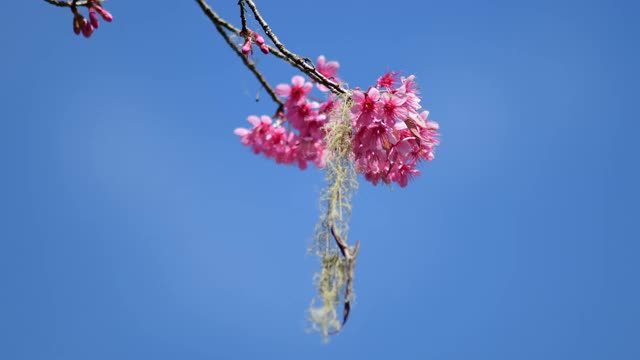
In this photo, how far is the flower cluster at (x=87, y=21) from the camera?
2766mm

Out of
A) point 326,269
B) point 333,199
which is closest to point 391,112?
point 333,199

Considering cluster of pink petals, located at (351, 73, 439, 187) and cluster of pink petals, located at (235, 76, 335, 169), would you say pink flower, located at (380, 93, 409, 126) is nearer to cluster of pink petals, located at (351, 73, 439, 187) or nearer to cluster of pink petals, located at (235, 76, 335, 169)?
cluster of pink petals, located at (351, 73, 439, 187)

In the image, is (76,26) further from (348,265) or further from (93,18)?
(348,265)

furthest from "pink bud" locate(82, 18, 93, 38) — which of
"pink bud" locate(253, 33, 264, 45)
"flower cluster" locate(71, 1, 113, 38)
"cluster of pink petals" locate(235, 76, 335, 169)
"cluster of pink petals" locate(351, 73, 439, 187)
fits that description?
"cluster of pink petals" locate(351, 73, 439, 187)

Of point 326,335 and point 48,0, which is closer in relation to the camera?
point 326,335

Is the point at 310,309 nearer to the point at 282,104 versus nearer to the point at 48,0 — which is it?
the point at 282,104

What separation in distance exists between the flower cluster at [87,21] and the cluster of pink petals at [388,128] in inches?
49.5

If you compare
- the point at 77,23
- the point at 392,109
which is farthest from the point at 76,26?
the point at 392,109

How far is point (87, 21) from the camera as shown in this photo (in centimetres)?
282

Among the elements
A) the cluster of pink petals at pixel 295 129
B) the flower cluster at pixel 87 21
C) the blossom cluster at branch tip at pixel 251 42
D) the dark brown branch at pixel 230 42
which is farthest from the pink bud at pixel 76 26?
the cluster of pink petals at pixel 295 129

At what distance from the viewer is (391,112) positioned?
269 cm

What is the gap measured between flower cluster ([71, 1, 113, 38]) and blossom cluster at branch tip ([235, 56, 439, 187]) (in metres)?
0.93

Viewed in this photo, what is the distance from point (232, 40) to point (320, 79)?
437mm

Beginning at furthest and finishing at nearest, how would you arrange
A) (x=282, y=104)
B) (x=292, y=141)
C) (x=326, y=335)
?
1. (x=292, y=141)
2. (x=282, y=104)
3. (x=326, y=335)
